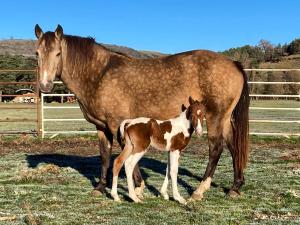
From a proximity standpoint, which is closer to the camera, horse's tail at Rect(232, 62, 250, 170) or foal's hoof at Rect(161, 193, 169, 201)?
foal's hoof at Rect(161, 193, 169, 201)

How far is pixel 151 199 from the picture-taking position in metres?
5.79

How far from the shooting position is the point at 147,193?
20.2ft

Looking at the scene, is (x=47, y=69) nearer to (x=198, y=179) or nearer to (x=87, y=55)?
(x=87, y=55)

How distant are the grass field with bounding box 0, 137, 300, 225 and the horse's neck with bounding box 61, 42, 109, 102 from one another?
57.7 inches

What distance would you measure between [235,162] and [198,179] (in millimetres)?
1123

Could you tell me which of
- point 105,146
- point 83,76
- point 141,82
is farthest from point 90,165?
point 141,82

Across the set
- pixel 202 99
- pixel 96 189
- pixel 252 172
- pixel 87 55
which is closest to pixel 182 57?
pixel 202 99

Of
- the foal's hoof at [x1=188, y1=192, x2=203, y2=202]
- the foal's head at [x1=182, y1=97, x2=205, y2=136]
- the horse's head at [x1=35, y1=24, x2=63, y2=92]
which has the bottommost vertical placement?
the foal's hoof at [x1=188, y1=192, x2=203, y2=202]

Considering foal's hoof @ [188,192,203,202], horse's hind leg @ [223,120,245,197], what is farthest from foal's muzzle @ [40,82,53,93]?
horse's hind leg @ [223,120,245,197]

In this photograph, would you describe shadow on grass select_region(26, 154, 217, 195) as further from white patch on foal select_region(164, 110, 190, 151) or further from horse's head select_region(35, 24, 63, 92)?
horse's head select_region(35, 24, 63, 92)

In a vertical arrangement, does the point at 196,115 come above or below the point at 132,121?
above

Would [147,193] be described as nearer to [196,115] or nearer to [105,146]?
[105,146]

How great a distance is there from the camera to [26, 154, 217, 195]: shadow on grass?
7.39 m

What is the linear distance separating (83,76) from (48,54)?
0.64 metres
